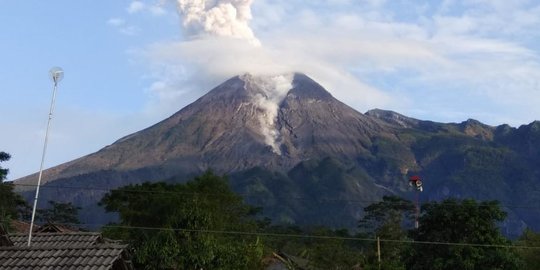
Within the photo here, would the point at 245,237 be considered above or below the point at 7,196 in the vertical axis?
below

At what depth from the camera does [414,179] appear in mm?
36406

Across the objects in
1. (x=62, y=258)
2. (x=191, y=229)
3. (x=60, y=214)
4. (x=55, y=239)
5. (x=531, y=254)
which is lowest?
(x=531, y=254)

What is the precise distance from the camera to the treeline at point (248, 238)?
3275 cm

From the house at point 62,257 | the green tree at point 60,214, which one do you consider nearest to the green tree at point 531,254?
the house at point 62,257

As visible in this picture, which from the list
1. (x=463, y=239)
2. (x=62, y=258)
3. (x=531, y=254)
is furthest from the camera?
(x=531, y=254)

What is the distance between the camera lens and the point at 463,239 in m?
40.0

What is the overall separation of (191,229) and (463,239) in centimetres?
1497

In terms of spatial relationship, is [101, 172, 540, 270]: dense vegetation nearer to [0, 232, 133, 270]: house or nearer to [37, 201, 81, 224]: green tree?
[0, 232, 133, 270]: house

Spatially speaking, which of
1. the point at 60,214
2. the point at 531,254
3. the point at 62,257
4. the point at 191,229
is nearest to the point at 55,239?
the point at 62,257

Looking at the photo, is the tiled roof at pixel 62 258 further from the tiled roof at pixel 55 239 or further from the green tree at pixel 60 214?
the green tree at pixel 60 214

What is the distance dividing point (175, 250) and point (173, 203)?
7.54 m

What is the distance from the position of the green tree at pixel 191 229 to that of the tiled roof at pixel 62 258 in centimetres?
2008

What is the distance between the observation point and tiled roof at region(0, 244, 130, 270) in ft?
38.3

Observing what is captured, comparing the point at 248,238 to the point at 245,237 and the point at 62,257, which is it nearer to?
the point at 245,237
